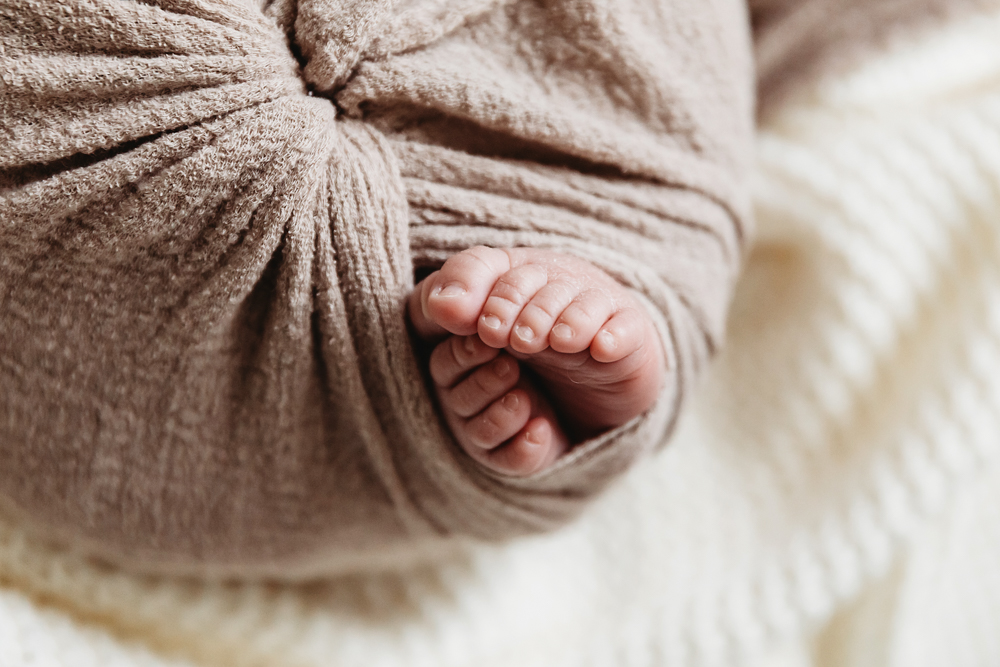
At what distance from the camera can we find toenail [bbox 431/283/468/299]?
0.44m

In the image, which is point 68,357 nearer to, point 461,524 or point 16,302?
point 16,302

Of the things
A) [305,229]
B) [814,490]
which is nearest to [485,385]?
[305,229]

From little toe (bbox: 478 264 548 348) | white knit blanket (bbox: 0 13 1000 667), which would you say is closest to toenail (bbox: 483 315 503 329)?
little toe (bbox: 478 264 548 348)

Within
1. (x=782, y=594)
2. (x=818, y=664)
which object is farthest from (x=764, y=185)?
(x=818, y=664)

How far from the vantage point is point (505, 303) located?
440mm

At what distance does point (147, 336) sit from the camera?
52cm

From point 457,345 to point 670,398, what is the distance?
20 cm

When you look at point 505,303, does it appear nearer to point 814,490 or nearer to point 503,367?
point 503,367

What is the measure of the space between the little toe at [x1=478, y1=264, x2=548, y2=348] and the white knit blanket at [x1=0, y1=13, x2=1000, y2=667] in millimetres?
351

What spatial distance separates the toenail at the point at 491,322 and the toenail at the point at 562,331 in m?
0.03

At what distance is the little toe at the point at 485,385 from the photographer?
48cm

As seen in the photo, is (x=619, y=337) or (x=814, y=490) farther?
(x=814, y=490)

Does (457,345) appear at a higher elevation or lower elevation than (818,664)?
higher

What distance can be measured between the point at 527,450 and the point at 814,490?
1.45 feet
